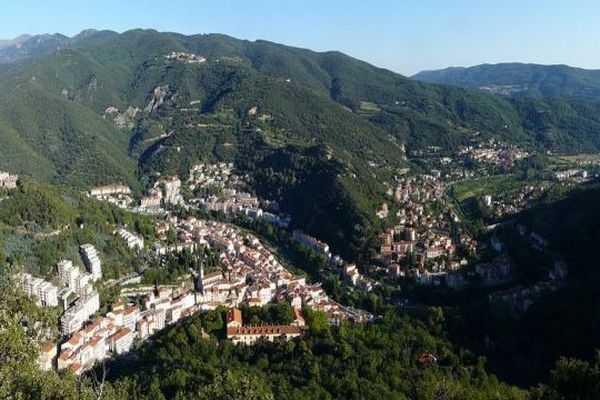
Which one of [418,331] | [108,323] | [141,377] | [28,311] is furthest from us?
[108,323]

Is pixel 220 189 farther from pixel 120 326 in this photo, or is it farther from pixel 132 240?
pixel 120 326

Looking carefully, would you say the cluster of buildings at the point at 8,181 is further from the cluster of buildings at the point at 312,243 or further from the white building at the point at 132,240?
the cluster of buildings at the point at 312,243

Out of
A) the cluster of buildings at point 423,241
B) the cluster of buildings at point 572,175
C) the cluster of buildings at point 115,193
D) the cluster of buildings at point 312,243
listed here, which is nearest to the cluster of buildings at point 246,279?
the cluster of buildings at point 312,243

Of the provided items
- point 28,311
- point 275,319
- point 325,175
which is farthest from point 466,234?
point 28,311

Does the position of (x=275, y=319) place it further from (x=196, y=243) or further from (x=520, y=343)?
(x=196, y=243)

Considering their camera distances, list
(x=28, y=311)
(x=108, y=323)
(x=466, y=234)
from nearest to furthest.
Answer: (x=28, y=311)
(x=108, y=323)
(x=466, y=234)

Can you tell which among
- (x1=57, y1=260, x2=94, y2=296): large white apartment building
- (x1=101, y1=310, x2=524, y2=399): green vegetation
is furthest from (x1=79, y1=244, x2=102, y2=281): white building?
(x1=101, y1=310, x2=524, y2=399): green vegetation

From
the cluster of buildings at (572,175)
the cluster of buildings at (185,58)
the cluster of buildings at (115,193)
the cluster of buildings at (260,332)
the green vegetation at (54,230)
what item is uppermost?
the cluster of buildings at (185,58)

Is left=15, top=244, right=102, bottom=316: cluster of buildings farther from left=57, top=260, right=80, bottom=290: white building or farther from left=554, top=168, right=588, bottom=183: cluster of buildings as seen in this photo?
left=554, top=168, right=588, bottom=183: cluster of buildings
